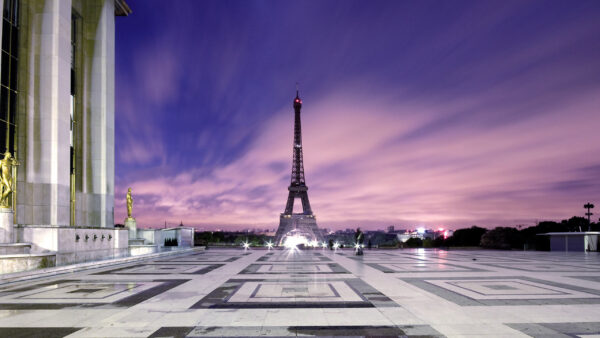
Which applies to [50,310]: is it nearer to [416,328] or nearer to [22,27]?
[416,328]

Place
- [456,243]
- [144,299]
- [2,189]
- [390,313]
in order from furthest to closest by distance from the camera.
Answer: [456,243]
[2,189]
[144,299]
[390,313]

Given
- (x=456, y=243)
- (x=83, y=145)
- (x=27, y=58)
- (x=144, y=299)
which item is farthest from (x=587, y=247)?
(x=27, y=58)

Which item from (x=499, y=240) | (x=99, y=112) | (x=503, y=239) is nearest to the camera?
(x=99, y=112)

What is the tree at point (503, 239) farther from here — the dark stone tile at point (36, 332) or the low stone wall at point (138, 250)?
the dark stone tile at point (36, 332)

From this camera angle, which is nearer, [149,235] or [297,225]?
[149,235]

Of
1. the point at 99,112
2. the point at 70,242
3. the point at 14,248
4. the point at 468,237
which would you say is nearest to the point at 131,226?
the point at 99,112

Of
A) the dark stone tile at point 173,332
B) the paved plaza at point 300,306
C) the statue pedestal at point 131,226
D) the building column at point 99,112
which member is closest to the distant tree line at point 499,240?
the paved plaza at point 300,306

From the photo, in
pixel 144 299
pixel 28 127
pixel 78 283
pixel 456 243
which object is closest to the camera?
pixel 144 299

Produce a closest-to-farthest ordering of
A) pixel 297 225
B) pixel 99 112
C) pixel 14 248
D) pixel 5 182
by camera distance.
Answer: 1. pixel 14 248
2. pixel 5 182
3. pixel 99 112
4. pixel 297 225

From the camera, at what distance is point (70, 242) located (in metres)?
19.8

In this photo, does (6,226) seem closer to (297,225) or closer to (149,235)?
(149,235)

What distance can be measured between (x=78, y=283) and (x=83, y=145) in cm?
2073

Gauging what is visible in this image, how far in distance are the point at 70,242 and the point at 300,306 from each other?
50.6 ft

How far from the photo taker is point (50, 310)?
29.2ft
